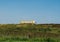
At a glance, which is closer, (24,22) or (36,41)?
(36,41)

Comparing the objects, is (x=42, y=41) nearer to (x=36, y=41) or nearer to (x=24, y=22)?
(x=36, y=41)

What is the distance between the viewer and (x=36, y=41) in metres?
19.5

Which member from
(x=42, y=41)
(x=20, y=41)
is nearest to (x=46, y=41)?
(x=42, y=41)

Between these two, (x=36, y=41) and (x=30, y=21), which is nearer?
(x=36, y=41)

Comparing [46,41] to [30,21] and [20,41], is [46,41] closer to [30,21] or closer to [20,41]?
[20,41]

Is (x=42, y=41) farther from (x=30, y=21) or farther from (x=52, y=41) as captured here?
(x=30, y=21)

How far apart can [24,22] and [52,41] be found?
29344mm

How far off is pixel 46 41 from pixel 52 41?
57cm

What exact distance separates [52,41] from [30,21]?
28.6 metres

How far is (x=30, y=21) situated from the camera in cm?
4841

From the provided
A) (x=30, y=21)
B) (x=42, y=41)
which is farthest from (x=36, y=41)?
(x=30, y=21)

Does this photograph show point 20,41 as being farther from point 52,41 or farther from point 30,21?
point 30,21

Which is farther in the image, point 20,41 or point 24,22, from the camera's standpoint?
point 24,22

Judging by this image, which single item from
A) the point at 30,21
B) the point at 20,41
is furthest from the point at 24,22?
the point at 20,41
